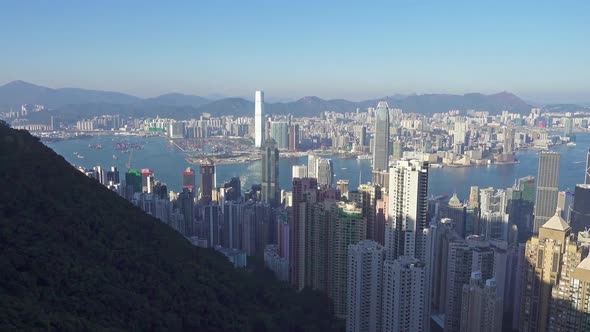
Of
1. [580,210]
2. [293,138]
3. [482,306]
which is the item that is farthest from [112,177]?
[293,138]

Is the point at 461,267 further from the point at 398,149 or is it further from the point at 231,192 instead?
the point at 398,149

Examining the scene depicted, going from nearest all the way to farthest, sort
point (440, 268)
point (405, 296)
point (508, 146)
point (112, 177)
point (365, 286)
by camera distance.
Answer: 1. point (405, 296)
2. point (365, 286)
3. point (440, 268)
4. point (112, 177)
5. point (508, 146)

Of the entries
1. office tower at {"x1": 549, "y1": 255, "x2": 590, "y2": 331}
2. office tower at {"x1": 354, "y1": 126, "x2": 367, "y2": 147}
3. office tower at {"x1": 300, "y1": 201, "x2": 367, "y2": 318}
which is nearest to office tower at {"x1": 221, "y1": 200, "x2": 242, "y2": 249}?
office tower at {"x1": 300, "y1": 201, "x2": 367, "y2": 318}

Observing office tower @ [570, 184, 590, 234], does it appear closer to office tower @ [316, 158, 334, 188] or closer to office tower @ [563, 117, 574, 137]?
office tower @ [316, 158, 334, 188]

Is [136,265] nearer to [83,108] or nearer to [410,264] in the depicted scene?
[410,264]

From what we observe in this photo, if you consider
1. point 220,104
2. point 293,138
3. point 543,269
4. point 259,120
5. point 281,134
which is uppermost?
point 220,104

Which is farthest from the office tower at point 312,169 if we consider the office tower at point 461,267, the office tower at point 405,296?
the office tower at point 405,296
